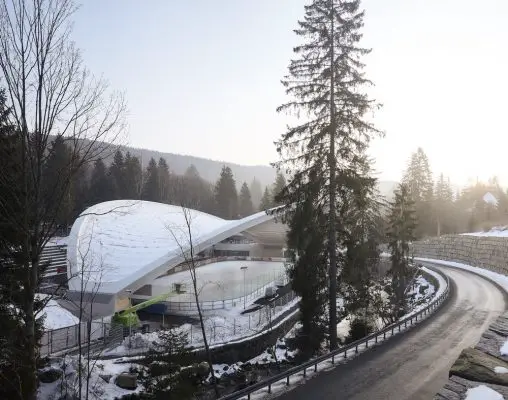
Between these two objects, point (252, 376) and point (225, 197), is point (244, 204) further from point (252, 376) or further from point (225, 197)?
point (252, 376)

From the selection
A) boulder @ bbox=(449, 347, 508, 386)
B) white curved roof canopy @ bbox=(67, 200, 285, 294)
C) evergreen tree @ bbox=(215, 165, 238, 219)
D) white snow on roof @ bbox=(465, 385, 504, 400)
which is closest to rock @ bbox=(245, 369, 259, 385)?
white curved roof canopy @ bbox=(67, 200, 285, 294)

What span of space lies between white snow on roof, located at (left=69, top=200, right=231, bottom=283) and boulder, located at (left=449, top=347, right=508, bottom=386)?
19.0 metres

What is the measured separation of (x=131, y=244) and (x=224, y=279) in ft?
28.4

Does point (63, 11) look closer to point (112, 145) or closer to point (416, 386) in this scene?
point (112, 145)

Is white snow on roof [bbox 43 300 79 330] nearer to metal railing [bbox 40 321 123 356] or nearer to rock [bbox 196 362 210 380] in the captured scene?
metal railing [bbox 40 321 123 356]

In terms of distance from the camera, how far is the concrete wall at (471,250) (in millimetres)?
38188

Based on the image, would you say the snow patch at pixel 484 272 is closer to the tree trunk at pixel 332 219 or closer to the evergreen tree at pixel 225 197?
the tree trunk at pixel 332 219

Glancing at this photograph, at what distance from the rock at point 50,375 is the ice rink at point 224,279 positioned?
37.2 feet

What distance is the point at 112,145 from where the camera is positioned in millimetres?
7062

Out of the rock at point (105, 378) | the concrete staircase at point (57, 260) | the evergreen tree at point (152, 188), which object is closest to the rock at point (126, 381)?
the rock at point (105, 378)

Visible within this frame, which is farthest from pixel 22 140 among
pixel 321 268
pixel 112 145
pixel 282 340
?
pixel 282 340

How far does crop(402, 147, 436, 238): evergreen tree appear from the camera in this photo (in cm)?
6888

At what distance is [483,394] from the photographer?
7137mm

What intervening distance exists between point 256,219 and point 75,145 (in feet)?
107
